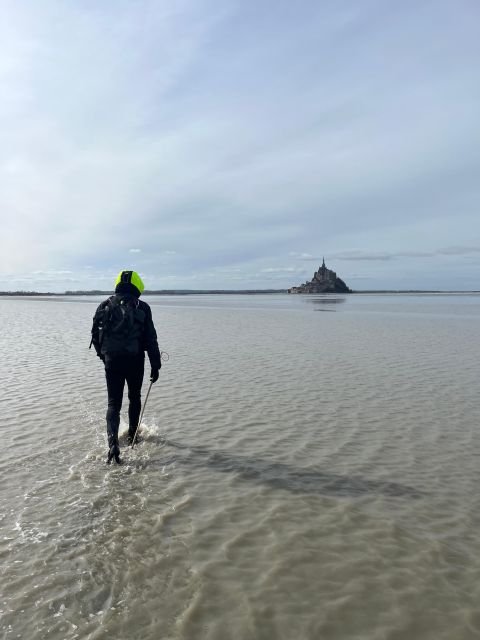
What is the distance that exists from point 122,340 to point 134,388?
104cm

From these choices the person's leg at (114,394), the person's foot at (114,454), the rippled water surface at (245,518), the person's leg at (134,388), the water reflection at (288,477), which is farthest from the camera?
the person's leg at (134,388)

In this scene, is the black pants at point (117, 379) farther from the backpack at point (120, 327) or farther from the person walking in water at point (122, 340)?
the backpack at point (120, 327)

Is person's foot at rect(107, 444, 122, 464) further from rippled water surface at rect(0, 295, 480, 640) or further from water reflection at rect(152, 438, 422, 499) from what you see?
water reflection at rect(152, 438, 422, 499)

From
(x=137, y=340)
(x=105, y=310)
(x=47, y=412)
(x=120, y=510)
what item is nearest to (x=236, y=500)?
(x=120, y=510)

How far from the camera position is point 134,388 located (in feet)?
27.9

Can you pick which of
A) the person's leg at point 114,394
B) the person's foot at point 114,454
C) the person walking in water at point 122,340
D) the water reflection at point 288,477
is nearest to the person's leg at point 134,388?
the person walking in water at point 122,340

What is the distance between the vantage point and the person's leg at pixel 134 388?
8344 mm

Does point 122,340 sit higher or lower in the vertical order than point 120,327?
lower

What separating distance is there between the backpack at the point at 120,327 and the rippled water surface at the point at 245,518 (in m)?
2.04

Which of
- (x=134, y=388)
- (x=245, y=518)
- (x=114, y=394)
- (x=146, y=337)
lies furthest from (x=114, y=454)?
(x=245, y=518)

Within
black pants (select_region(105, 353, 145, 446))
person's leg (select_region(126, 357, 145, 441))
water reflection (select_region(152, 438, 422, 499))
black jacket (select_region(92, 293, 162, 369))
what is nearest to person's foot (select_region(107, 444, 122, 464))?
black pants (select_region(105, 353, 145, 446))

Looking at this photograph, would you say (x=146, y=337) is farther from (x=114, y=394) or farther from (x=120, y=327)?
(x=114, y=394)

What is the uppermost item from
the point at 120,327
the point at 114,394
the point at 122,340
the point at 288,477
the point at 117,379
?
the point at 120,327

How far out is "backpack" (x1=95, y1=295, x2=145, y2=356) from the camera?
8.09 metres
